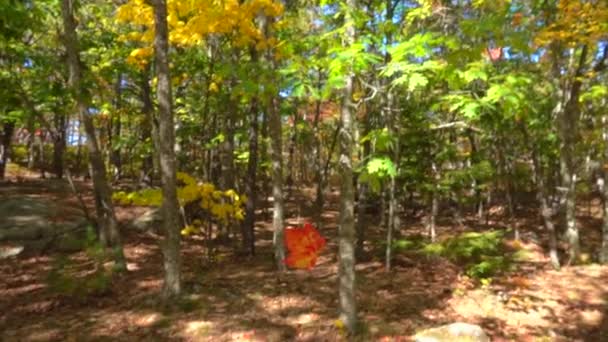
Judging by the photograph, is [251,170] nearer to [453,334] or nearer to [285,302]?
[285,302]

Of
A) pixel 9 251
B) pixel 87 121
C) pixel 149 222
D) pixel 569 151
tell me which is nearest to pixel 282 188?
pixel 87 121

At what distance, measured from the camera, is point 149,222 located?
1446 centimetres

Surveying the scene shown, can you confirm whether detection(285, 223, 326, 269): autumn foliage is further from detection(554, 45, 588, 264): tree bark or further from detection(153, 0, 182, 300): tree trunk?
detection(554, 45, 588, 264): tree bark

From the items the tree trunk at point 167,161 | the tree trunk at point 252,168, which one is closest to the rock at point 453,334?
the tree trunk at point 167,161

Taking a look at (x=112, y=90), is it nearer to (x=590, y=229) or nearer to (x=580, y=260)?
(x=580, y=260)

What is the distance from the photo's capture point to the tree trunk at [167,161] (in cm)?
742

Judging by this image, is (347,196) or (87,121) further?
(87,121)

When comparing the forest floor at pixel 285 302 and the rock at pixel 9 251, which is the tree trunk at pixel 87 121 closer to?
the forest floor at pixel 285 302

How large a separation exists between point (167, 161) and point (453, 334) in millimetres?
5363

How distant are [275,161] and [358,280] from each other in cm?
327

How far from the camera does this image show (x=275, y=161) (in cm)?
999

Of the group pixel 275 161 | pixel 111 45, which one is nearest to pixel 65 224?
pixel 111 45

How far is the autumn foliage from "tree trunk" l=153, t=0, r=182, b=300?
3653 mm

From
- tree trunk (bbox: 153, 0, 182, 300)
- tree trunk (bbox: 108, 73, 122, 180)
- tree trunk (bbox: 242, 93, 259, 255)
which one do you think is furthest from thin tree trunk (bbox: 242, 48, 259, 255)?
tree trunk (bbox: 108, 73, 122, 180)
